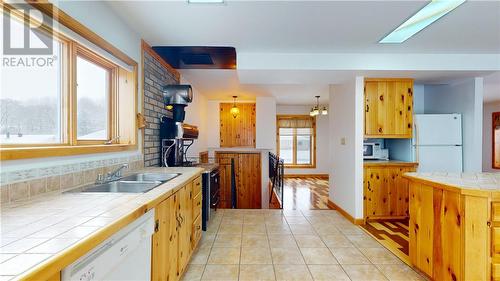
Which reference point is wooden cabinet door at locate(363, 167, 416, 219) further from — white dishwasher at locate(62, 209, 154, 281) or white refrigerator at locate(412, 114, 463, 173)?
white dishwasher at locate(62, 209, 154, 281)

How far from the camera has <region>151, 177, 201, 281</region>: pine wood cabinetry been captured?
160 centimetres

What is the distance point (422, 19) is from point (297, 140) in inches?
270

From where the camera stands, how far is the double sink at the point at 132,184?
1889 mm

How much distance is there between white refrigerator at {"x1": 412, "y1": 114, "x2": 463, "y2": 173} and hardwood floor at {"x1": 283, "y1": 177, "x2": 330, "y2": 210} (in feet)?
6.02

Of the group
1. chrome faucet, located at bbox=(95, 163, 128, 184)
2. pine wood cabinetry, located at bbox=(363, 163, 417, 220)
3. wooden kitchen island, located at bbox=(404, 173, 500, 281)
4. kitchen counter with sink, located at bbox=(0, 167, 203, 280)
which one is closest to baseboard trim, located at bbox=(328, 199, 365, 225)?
pine wood cabinetry, located at bbox=(363, 163, 417, 220)

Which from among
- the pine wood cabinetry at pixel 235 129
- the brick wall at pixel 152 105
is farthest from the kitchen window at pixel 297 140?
the brick wall at pixel 152 105

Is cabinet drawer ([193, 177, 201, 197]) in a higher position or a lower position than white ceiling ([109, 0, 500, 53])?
lower

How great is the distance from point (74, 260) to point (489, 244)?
2507 millimetres

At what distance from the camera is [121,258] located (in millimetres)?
1147

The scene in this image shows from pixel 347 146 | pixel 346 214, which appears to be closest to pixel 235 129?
pixel 347 146

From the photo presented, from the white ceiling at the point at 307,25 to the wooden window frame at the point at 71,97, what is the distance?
0.44m

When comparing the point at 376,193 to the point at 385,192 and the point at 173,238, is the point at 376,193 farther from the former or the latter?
the point at 173,238

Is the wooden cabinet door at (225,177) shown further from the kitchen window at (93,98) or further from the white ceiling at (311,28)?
the kitchen window at (93,98)

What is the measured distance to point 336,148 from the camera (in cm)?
460
